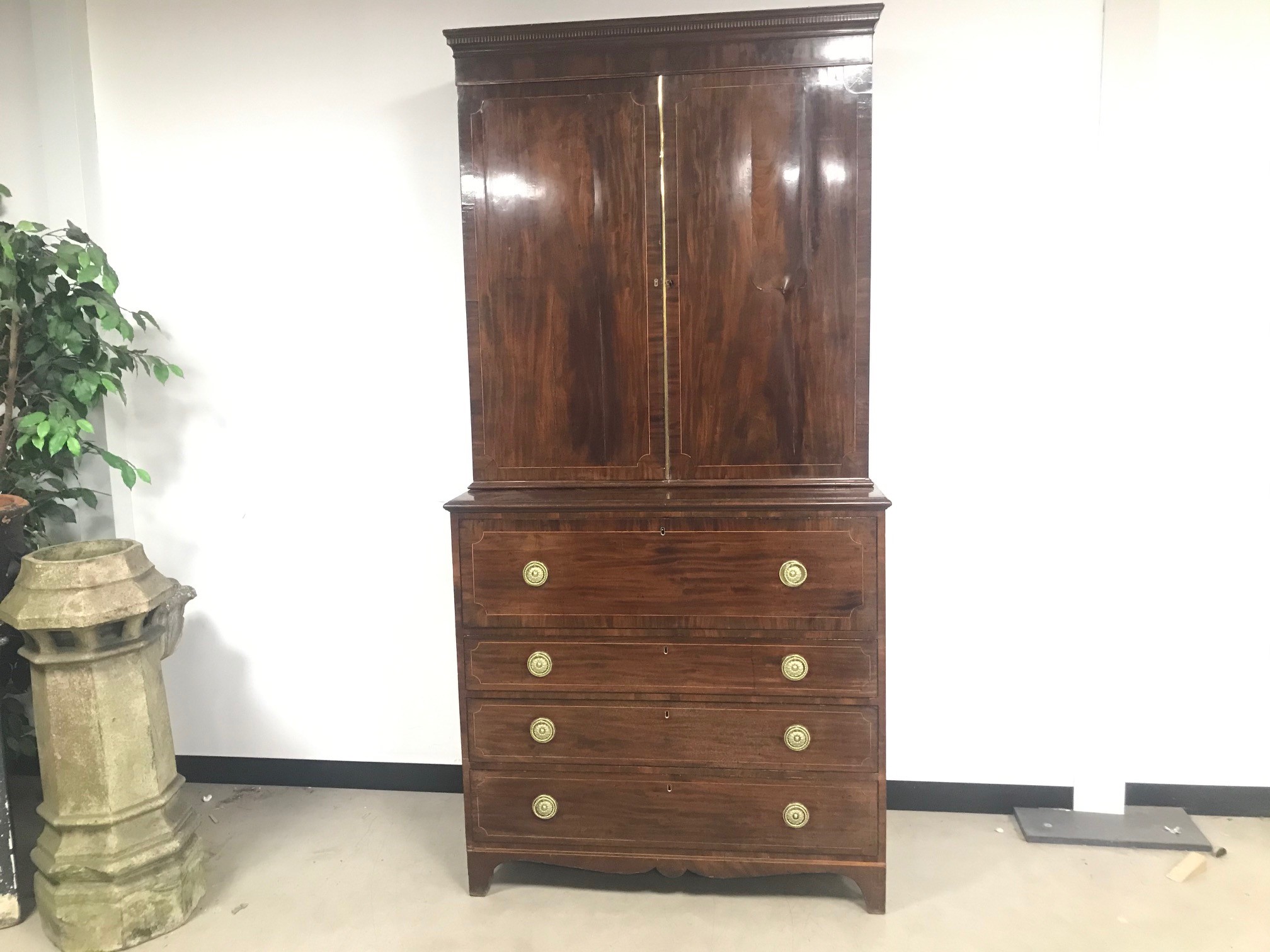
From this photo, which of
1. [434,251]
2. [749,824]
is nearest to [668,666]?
[749,824]

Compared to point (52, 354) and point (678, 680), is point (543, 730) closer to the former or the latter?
point (678, 680)

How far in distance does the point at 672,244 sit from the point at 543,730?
122 cm

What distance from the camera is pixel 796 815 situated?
80.7 inches

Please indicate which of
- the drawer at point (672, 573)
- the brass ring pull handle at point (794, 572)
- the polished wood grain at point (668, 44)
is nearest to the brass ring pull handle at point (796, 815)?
the drawer at point (672, 573)

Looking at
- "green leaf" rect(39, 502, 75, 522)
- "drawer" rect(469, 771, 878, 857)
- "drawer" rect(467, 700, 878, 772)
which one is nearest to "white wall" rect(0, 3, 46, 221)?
"green leaf" rect(39, 502, 75, 522)

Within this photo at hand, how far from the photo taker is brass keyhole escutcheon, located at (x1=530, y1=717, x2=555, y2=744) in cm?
210

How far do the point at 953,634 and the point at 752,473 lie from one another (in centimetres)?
92

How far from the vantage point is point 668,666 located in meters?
2.06

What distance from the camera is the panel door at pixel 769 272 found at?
196 cm

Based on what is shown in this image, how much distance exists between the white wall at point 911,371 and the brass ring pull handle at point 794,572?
2.00ft

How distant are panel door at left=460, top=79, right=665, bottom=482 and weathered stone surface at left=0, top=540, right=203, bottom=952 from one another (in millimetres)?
961

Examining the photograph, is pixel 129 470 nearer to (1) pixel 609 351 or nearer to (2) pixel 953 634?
(1) pixel 609 351

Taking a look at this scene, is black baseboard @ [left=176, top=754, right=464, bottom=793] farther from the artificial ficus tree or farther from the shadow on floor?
the artificial ficus tree

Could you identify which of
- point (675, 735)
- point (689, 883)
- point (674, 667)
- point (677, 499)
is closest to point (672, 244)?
point (677, 499)
